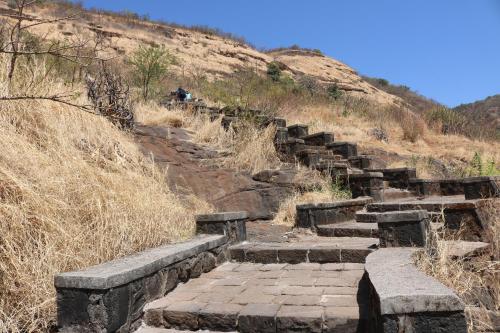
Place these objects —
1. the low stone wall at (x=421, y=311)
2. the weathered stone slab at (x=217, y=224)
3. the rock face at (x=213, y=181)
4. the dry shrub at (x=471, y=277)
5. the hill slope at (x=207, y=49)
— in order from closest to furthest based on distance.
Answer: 1. the low stone wall at (x=421, y=311)
2. the dry shrub at (x=471, y=277)
3. the weathered stone slab at (x=217, y=224)
4. the rock face at (x=213, y=181)
5. the hill slope at (x=207, y=49)

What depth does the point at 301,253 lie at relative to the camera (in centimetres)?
427

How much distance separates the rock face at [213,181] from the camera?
20.6 ft

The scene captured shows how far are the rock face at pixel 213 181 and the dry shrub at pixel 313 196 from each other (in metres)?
0.17

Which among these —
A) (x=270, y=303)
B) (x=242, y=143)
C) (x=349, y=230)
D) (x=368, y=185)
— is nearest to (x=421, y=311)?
(x=270, y=303)

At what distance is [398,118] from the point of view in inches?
566

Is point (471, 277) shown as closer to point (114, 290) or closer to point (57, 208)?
point (114, 290)

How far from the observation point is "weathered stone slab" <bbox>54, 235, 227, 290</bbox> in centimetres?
245

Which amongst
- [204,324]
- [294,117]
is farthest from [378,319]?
[294,117]

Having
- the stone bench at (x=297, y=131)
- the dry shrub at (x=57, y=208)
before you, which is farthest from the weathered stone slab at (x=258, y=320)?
the stone bench at (x=297, y=131)

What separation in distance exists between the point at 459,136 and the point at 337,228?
10.2 meters

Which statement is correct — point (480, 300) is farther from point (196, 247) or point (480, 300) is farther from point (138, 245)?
point (138, 245)

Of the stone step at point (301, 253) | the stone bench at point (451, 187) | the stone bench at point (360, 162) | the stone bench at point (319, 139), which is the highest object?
the stone bench at point (319, 139)

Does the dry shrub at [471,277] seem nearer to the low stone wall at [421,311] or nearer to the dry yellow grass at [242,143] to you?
the low stone wall at [421,311]

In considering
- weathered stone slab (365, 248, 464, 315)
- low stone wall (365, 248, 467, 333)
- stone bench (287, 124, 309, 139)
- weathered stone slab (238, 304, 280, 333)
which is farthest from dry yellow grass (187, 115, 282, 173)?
low stone wall (365, 248, 467, 333)
